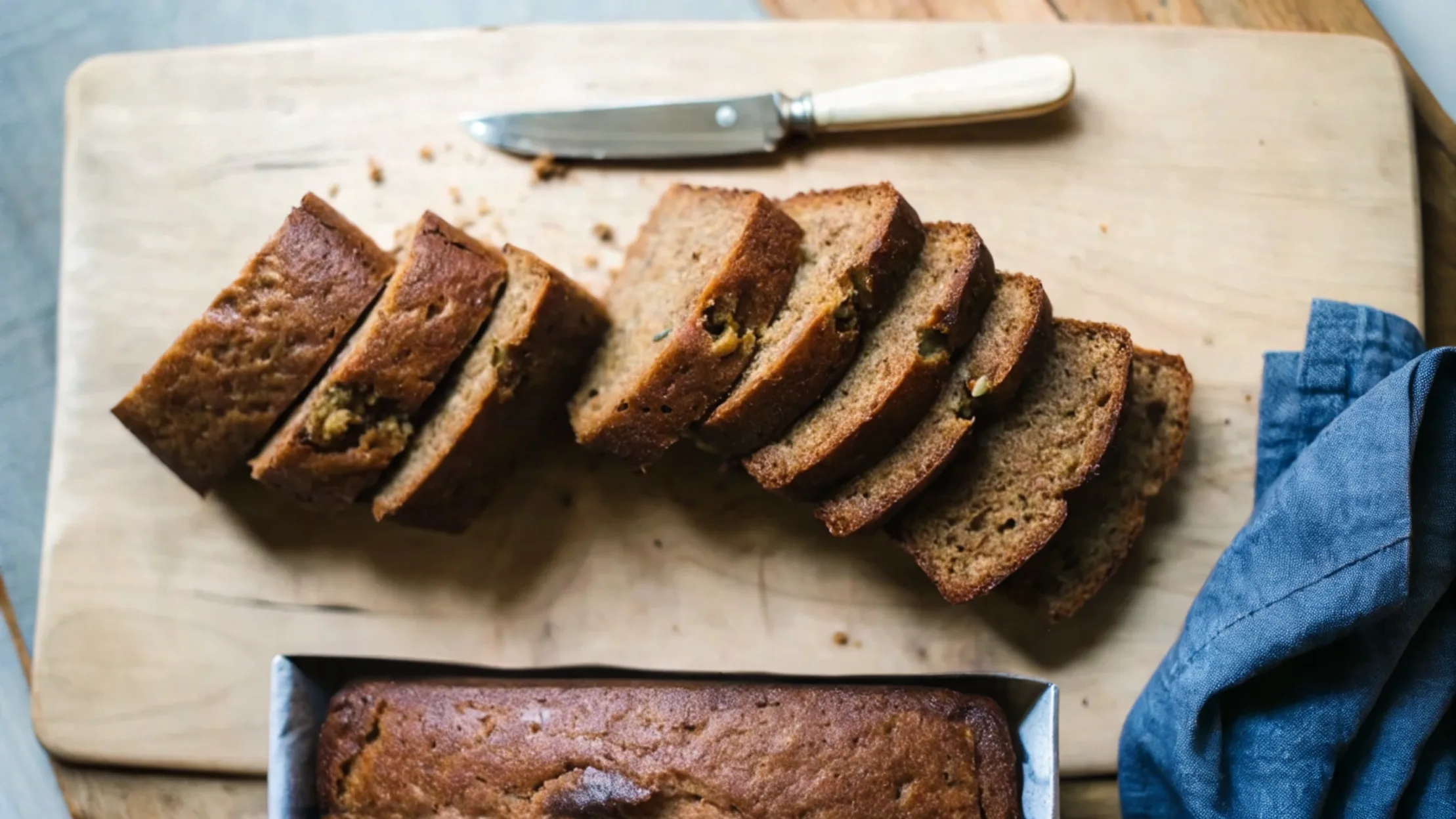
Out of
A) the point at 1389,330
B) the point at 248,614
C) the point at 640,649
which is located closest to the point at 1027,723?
the point at 640,649

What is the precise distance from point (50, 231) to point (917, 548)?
2676mm

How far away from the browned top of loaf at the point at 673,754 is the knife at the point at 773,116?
1.43 metres

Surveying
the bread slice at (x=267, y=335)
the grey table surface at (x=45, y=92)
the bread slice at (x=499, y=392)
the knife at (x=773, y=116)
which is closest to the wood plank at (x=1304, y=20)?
the knife at (x=773, y=116)

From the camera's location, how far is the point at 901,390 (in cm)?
236

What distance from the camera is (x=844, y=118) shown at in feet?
9.14

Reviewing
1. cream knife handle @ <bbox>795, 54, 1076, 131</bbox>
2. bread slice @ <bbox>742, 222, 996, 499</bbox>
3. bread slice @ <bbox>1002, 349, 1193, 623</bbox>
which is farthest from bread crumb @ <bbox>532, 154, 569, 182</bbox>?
bread slice @ <bbox>1002, 349, 1193, 623</bbox>

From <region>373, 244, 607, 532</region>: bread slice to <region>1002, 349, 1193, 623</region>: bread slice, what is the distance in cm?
125

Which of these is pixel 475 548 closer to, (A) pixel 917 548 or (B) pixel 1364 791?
(A) pixel 917 548

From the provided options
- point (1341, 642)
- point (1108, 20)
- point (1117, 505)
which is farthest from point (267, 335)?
point (1341, 642)

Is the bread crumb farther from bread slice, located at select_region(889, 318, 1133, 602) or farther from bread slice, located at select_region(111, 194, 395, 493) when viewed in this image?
bread slice, located at select_region(889, 318, 1133, 602)

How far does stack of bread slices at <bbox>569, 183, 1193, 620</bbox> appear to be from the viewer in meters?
2.39

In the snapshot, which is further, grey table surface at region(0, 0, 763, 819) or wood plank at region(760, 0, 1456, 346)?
grey table surface at region(0, 0, 763, 819)

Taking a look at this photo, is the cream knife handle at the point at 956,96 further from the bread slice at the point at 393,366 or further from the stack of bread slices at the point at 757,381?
the bread slice at the point at 393,366

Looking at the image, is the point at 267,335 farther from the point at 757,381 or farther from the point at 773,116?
the point at 773,116
